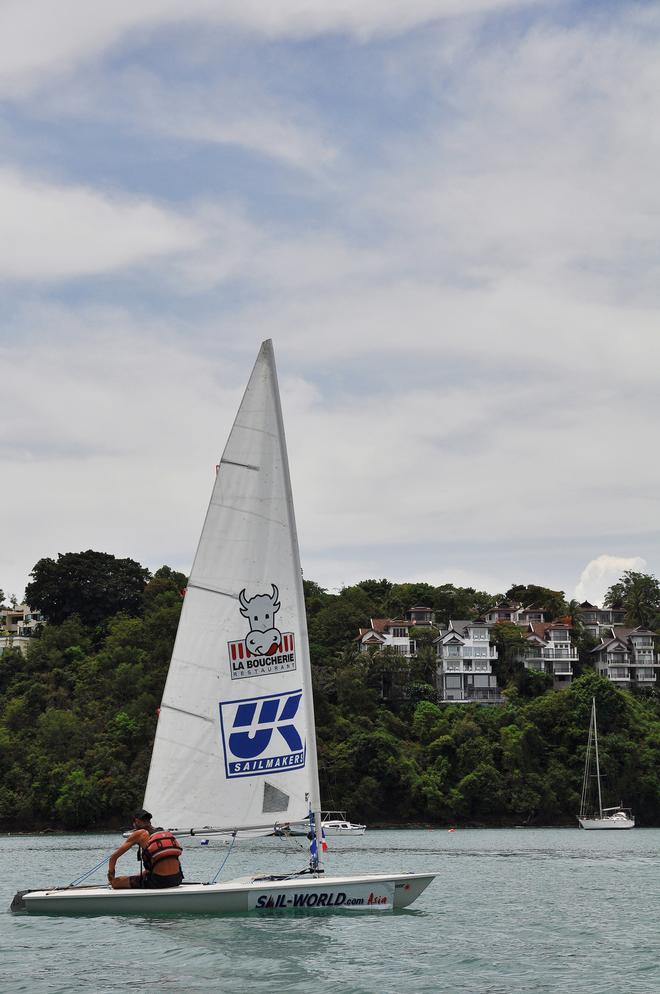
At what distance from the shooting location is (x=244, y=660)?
1011 inches

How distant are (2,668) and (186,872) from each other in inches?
3306

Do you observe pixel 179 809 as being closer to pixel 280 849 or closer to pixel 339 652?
pixel 280 849

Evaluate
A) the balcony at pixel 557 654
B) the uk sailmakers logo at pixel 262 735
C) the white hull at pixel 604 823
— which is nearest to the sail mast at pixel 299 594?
the uk sailmakers logo at pixel 262 735

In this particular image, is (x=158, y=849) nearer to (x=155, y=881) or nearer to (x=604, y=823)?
(x=155, y=881)

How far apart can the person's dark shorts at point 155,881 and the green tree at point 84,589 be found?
114028 mm

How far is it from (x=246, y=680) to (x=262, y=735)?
3.87ft

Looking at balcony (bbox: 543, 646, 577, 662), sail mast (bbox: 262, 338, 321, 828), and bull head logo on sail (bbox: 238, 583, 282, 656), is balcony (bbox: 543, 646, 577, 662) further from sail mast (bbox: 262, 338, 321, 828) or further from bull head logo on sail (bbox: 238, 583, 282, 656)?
bull head logo on sail (bbox: 238, 583, 282, 656)

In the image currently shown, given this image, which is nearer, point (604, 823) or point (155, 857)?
point (155, 857)

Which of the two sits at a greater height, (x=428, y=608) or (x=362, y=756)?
(x=428, y=608)

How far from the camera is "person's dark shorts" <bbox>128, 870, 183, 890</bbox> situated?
24375mm

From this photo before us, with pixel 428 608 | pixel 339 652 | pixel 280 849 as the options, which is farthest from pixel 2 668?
pixel 280 849

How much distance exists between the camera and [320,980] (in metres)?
19.8

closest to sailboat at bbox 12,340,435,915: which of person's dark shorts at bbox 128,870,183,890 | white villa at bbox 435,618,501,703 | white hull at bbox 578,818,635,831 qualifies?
person's dark shorts at bbox 128,870,183,890

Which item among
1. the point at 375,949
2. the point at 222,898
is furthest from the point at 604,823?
the point at 375,949
